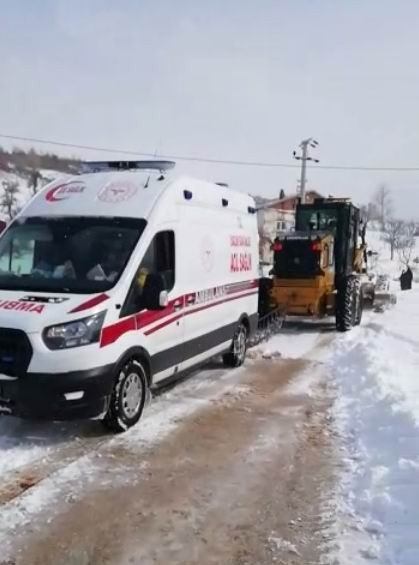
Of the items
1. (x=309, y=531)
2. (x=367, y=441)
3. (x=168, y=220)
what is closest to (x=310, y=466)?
(x=367, y=441)

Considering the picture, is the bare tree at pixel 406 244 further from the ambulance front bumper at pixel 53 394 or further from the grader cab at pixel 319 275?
the ambulance front bumper at pixel 53 394

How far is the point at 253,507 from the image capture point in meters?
4.61

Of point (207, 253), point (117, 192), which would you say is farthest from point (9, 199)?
point (117, 192)

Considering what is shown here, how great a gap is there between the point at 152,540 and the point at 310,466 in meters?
1.90

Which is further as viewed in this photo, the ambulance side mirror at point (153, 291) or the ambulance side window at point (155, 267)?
the ambulance side mirror at point (153, 291)

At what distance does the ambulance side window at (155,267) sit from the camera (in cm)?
626

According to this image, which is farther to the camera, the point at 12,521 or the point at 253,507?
the point at 253,507

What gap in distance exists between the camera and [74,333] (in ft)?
18.4

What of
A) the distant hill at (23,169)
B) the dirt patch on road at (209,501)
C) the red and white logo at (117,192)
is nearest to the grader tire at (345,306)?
the dirt patch on road at (209,501)

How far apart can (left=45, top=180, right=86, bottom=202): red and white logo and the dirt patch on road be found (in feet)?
9.48

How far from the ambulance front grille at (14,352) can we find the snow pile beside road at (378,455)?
287cm

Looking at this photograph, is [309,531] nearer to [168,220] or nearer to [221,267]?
[168,220]

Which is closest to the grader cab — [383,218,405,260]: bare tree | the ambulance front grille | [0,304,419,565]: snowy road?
[0,304,419,565]: snowy road

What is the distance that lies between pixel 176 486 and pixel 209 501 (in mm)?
387
